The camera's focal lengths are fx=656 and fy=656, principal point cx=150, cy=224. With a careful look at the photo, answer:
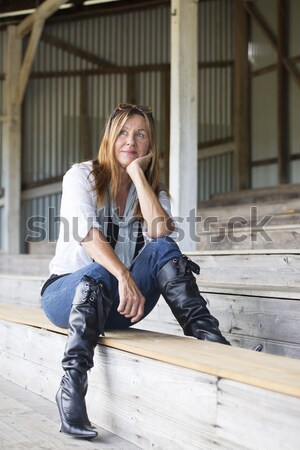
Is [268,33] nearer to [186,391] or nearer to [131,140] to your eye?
[131,140]

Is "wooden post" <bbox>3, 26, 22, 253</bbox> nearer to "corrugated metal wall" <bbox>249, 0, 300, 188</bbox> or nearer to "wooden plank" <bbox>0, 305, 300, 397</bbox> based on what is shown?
"corrugated metal wall" <bbox>249, 0, 300, 188</bbox>

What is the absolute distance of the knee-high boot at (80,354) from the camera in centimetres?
187

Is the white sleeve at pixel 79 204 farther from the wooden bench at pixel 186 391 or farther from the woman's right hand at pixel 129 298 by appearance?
the wooden bench at pixel 186 391

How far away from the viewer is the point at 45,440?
1838mm

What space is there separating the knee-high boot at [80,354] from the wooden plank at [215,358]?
101 mm

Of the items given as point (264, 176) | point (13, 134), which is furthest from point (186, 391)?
point (264, 176)

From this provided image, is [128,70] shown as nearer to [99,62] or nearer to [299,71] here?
[99,62]

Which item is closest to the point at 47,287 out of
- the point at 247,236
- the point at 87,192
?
the point at 87,192

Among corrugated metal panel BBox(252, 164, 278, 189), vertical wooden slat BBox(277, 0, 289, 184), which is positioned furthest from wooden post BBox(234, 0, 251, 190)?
vertical wooden slat BBox(277, 0, 289, 184)

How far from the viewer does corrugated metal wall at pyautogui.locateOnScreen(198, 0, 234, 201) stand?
9719 mm

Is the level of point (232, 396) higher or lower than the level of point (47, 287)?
lower

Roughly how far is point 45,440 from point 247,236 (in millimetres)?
2427

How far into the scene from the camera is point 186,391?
1.63 m

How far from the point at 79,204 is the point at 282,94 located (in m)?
7.32
